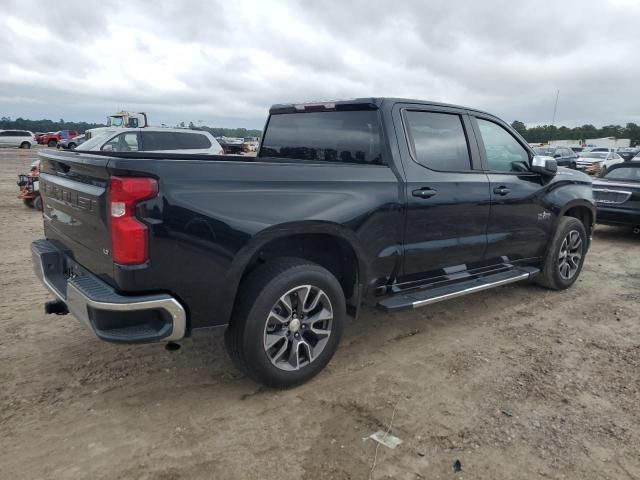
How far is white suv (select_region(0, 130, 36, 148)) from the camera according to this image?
39156mm

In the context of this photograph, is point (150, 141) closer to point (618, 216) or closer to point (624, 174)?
point (618, 216)

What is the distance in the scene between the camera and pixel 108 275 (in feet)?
9.10

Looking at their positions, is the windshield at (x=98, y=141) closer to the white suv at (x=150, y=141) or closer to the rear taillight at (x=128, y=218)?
the white suv at (x=150, y=141)

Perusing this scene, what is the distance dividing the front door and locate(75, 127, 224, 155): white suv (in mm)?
8016

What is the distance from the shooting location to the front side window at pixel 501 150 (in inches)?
180

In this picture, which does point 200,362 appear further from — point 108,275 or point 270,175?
point 270,175

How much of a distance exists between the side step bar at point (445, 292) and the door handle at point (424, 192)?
774 mm

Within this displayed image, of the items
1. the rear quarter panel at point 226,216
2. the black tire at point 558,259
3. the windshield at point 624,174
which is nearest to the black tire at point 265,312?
the rear quarter panel at point 226,216

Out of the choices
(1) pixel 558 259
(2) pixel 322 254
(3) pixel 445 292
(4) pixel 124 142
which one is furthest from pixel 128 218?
(4) pixel 124 142

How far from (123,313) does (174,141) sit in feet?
32.6

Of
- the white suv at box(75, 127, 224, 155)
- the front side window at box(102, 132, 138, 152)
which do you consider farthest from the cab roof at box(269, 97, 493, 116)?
the front side window at box(102, 132, 138, 152)

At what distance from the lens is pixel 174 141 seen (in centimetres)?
1192

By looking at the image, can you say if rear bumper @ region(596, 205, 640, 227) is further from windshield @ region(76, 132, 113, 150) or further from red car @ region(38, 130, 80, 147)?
red car @ region(38, 130, 80, 147)

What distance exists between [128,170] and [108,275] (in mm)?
614
